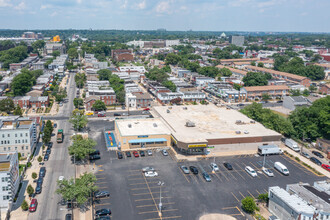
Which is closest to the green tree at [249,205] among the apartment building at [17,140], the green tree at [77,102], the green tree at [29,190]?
the green tree at [29,190]

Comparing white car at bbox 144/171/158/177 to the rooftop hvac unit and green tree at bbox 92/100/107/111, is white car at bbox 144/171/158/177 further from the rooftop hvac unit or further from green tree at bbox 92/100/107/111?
green tree at bbox 92/100/107/111

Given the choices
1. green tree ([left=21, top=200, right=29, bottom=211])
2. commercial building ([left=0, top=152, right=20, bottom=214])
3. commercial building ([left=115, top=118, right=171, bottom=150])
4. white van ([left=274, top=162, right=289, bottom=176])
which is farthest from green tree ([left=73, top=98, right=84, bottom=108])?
white van ([left=274, top=162, right=289, bottom=176])

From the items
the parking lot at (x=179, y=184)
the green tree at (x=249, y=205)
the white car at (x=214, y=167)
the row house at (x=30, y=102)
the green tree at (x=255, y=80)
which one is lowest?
the parking lot at (x=179, y=184)

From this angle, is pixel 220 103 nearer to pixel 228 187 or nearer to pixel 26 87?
pixel 228 187

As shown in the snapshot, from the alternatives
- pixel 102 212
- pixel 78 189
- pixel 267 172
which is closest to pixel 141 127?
pixel 78 189

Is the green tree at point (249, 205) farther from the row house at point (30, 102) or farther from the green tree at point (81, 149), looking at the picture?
the row house at point (30, 102)

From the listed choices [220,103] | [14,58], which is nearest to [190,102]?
[220,103]
